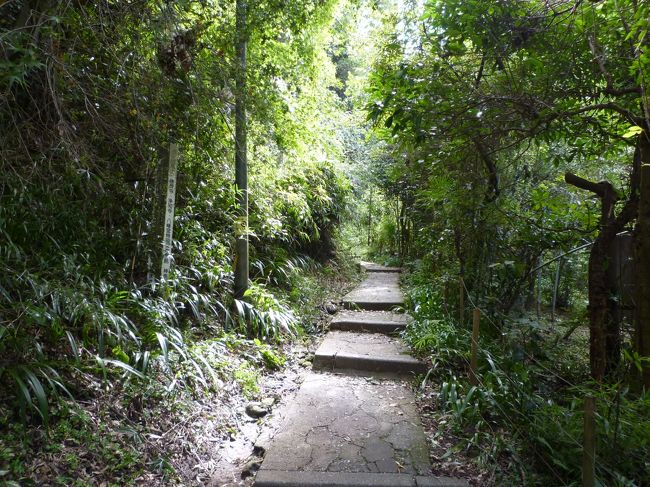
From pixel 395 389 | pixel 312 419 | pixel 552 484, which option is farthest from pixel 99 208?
pixel 552 484

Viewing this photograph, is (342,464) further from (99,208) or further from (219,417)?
(99,208)

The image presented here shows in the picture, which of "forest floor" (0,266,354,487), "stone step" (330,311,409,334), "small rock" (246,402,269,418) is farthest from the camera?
"stone step" (330,311,409,334)

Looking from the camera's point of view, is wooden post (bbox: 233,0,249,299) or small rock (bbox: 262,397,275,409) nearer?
small rock (bbox: 262,397,275,409)

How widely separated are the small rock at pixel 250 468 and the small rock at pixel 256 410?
2.13 feet

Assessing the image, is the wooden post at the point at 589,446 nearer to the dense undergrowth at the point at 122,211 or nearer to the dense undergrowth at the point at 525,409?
the dense undergrowth at the point at 525,409

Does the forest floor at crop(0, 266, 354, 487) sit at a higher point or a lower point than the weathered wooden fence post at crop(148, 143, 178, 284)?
lower

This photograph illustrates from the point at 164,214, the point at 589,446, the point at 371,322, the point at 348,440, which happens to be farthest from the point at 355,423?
the point at 164,214

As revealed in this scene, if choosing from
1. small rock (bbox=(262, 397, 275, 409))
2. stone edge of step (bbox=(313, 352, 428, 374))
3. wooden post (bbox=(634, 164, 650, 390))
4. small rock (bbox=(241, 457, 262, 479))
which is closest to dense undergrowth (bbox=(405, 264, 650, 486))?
stone edge of step (bbox=(313, 352, 428, 374))

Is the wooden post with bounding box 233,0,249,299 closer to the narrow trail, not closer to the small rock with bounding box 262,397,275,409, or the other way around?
the narrow trail

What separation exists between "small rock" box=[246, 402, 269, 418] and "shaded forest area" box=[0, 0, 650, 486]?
0.19 metres

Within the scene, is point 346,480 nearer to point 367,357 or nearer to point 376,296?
point 367,357

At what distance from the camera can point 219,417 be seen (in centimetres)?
326

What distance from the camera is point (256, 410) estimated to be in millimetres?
3512

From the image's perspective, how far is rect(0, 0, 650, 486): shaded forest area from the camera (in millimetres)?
2484
